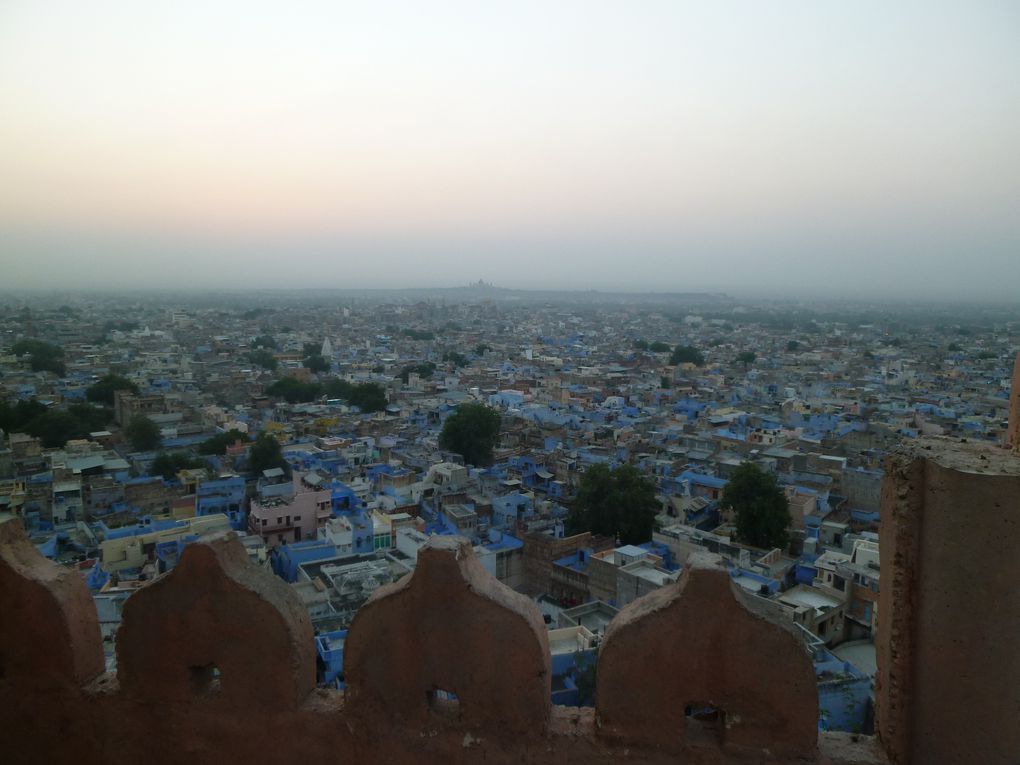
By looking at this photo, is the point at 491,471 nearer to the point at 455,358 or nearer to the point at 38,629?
the point at 38,629

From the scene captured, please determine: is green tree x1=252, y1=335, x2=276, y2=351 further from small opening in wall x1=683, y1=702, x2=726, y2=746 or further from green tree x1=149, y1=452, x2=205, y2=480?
small opening in wall x1=683, y1=702, x2=726, y2=746

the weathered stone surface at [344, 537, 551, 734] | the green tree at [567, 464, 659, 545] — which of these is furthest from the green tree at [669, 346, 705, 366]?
the weathered stone surface at [344, 537, 551, 734]

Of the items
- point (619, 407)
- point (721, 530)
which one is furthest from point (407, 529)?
point (619, 407)

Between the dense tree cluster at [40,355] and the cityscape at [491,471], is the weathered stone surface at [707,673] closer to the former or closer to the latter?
the cityscape at [491,471]

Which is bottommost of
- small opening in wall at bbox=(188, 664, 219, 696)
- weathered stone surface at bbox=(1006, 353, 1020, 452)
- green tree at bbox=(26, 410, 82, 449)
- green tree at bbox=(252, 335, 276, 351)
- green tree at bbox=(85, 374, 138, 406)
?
green tree at bbox=(26, 410, 82, 449)

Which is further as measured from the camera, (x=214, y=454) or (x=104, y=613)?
(x=214, y=454)

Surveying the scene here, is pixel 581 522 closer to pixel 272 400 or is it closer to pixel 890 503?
pixel 890 503
